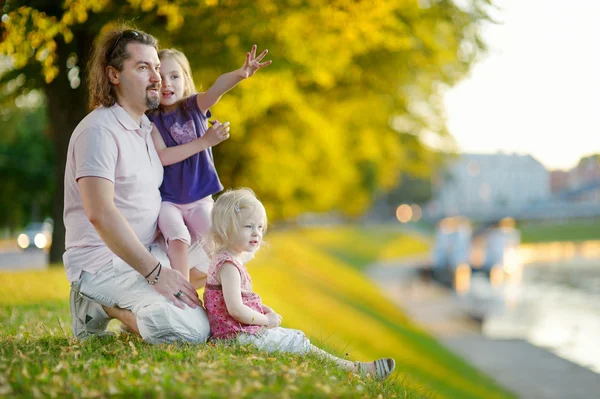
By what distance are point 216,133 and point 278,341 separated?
142cm

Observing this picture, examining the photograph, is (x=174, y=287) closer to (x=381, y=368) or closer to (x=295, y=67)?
(x=381, y=368)

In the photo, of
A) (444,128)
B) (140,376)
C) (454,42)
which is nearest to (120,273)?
(140,376)

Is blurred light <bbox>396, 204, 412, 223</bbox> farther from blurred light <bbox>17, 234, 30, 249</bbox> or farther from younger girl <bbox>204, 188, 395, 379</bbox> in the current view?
younger girl <bbox>204, 188, 395, 379</bbox>

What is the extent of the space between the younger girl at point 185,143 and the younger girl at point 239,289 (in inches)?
11.6

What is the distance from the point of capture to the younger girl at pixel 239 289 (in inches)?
184

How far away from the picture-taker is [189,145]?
16.2ft

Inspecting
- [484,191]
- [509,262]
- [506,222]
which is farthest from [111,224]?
[484,191]

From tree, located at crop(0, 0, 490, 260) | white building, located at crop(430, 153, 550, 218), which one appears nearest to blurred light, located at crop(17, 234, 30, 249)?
tree, located at crop(0, 0, 490, 260)

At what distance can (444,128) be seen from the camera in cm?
2061

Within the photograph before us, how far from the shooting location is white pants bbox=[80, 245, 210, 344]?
4523 mm

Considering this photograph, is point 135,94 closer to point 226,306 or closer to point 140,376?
point 226,306

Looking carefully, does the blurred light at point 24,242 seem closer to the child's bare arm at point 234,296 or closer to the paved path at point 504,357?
the paved path at point 504,357

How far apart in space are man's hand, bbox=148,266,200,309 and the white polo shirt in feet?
1.39

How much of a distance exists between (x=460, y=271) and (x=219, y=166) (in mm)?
22682
